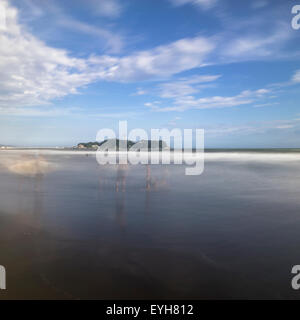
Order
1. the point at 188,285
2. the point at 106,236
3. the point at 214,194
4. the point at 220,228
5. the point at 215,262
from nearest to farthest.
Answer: the point at 188,285 → the point at 215,262 → the point at 106,236 → the point at 220,228 → the point at 214,194

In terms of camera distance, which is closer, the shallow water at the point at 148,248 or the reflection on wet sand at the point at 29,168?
the shallow water at the point at 148,248

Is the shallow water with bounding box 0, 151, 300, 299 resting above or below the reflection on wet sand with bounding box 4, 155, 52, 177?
below

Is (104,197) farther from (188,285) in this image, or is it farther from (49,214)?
(188,285)

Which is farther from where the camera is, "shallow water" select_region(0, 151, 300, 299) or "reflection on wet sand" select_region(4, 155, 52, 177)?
"reflection on wet sand" select_region(4, 155, 52, 177)

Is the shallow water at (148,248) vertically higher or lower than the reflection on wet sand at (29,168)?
lower

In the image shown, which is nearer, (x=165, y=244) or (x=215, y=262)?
(x=215, y=262)

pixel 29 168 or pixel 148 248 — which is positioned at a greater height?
pixel 29 168

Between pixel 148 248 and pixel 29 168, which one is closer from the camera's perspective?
pixel 148 248

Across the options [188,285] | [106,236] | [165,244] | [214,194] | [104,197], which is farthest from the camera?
[214,194]
